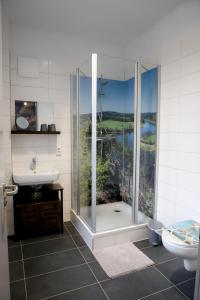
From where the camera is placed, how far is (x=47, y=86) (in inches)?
117

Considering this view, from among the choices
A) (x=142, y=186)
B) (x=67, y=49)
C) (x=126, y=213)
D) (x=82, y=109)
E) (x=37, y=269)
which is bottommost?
(x=37, y=269)

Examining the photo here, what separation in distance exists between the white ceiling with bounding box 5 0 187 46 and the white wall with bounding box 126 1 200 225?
0.69ft

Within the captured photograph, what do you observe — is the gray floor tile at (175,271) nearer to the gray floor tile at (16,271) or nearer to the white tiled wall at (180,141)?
the white tiled wall at (180,141)

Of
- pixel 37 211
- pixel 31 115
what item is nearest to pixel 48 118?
pixel 31 115

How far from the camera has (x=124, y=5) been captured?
2.34 meters

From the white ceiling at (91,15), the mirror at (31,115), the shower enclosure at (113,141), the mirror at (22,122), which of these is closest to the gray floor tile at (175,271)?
the shower enclosure at (113,141)

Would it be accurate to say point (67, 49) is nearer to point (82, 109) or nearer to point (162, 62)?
point (82, 109)

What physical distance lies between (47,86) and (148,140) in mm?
1617

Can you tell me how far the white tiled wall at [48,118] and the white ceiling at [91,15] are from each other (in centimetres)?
49

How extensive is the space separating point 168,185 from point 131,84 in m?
1.43

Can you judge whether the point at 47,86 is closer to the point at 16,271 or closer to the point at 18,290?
the point at 16,271

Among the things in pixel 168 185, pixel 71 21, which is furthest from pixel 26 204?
pixel 71 21

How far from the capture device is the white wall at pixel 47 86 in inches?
110

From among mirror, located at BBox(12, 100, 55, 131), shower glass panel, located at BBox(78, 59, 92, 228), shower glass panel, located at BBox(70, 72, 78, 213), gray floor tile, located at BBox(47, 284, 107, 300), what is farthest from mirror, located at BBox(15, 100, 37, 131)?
gray floor tile, located at BBox(47, 284, 107, 300)
